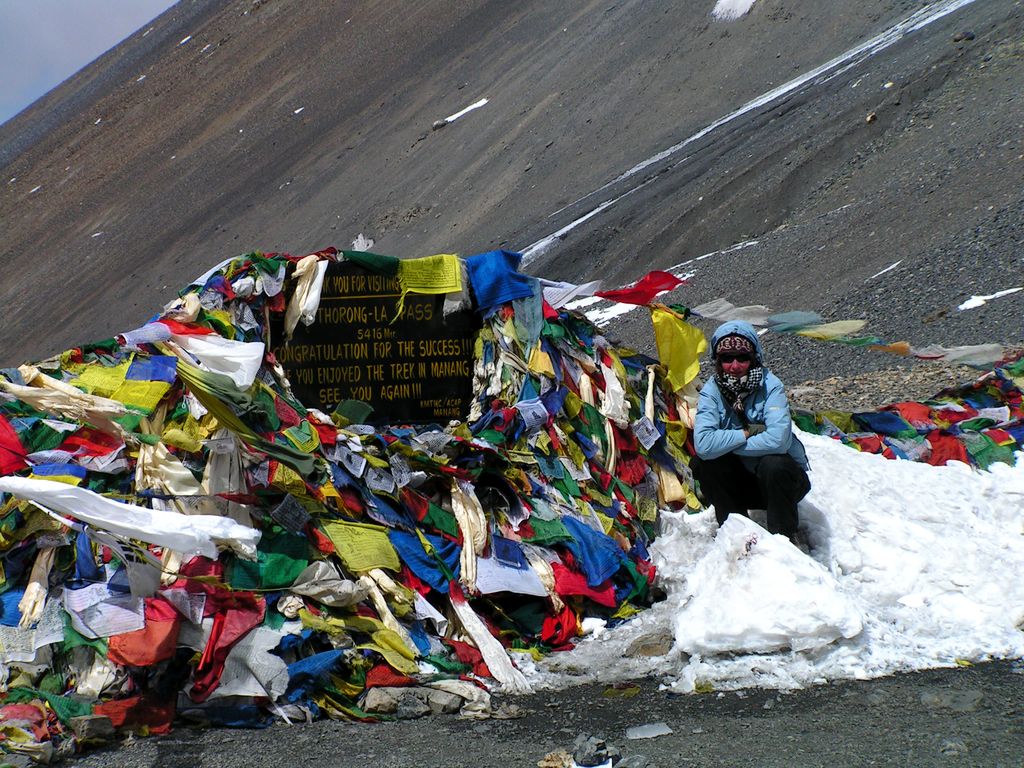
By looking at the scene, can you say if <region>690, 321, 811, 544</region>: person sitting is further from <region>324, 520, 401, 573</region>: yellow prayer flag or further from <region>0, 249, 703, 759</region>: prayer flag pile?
<region>324, 520, 401, 573</region>: yellow prayer flag

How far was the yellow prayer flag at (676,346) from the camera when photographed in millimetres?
6742

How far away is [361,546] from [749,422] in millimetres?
1954

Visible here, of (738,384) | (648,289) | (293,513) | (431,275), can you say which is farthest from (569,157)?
(293,513)

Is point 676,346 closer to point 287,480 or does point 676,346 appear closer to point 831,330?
point 831,330

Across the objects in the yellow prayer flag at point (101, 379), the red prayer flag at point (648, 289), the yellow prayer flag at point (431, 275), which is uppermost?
the yellow prayer flag at point (431, 275)

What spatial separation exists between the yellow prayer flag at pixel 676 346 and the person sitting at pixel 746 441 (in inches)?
41.3

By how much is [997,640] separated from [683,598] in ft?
4.32

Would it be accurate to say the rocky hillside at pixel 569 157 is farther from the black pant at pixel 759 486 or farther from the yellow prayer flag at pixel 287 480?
the yellow prayer flag at pixel 287 480

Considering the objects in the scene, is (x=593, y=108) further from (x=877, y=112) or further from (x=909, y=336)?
(x=909, y=336)

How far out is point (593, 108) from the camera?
27469mm

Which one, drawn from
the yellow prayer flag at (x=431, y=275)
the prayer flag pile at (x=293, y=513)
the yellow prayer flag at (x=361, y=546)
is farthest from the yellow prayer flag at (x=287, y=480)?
the yellow prayer flag at (x=431, y=275)

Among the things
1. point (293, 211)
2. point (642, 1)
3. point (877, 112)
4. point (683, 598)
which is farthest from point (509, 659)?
point (642, 1)

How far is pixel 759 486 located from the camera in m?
5.55

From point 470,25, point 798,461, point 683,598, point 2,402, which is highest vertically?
point 470,25
